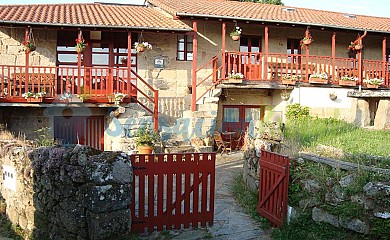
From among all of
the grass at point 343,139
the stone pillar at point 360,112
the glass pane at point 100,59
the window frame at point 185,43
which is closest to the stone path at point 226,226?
the grass at point 343,139

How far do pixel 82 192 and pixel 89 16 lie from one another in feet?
32.0

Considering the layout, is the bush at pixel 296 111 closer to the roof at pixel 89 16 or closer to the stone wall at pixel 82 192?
the roof at pixel 89 16

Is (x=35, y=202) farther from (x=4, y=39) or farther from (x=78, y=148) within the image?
(x=4, y=39)

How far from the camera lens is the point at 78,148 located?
5.48 m

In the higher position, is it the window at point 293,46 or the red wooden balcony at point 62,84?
the window at point 293,46

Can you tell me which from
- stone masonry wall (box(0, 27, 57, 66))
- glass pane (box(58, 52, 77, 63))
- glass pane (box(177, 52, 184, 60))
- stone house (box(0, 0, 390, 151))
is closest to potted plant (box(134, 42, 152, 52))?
stone house (box(0, 0, 390, 151))

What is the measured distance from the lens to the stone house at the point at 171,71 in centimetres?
1202

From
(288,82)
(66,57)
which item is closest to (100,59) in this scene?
(66,57)

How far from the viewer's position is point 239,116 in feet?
50.1

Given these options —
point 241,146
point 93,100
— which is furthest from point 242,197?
point 241,146

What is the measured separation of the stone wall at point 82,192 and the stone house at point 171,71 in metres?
5.94

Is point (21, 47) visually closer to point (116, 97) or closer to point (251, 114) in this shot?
point (116, 97)

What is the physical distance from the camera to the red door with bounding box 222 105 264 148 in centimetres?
1506

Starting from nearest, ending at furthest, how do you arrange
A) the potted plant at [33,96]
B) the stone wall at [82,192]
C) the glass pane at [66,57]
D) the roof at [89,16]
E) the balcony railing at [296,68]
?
the stone wall at [82,192] → the potted plant at [33,96] → the roof at [89,16] → the glass pane at [66,57] → the balcony railing at [296,68]
